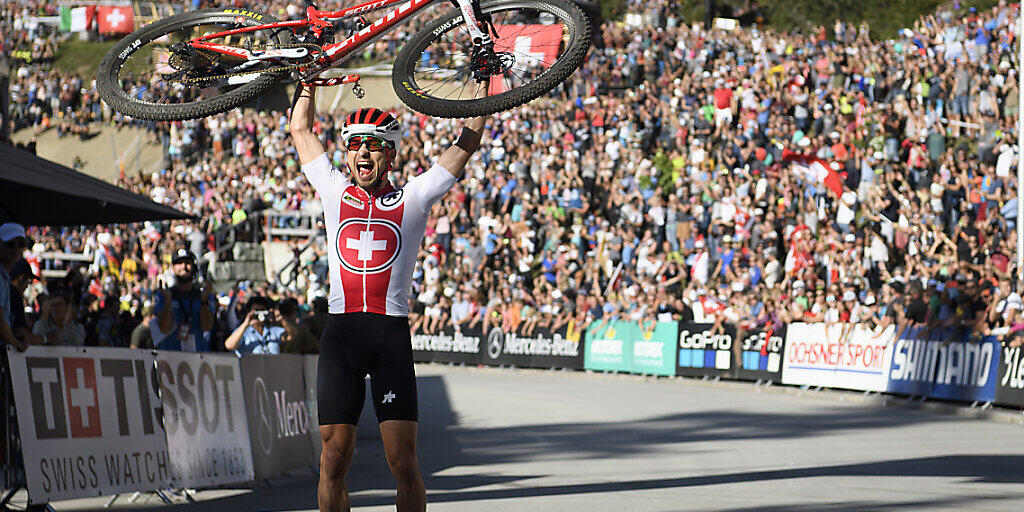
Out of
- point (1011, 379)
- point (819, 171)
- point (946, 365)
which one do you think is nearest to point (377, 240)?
point (1011, 379)

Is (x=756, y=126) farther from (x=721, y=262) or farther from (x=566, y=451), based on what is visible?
(x=566, y=451)

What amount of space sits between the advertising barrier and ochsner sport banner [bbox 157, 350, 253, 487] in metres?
10.0

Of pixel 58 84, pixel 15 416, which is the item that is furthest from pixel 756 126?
pixel 58 84

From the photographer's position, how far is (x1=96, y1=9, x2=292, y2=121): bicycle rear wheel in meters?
8.20

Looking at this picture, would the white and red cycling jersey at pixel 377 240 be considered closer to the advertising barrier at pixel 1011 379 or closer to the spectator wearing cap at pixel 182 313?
the spectator wearing cap at pixel 182 313

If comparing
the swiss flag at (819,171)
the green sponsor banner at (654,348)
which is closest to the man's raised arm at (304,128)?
the swiss flag at (819,171)

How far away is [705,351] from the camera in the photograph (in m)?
24.6

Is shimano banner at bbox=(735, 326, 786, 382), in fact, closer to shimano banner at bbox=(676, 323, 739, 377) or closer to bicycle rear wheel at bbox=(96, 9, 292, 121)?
shimano banner at bbox=(676, 323, 739, 377)

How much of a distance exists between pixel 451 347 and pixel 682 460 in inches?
750

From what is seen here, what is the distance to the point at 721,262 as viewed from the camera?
2473cm

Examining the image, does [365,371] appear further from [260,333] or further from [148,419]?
[260,333]

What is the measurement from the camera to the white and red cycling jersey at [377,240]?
20.6ft

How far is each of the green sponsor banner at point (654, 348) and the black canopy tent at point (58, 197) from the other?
1254cm

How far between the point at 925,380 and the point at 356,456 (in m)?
9.26
